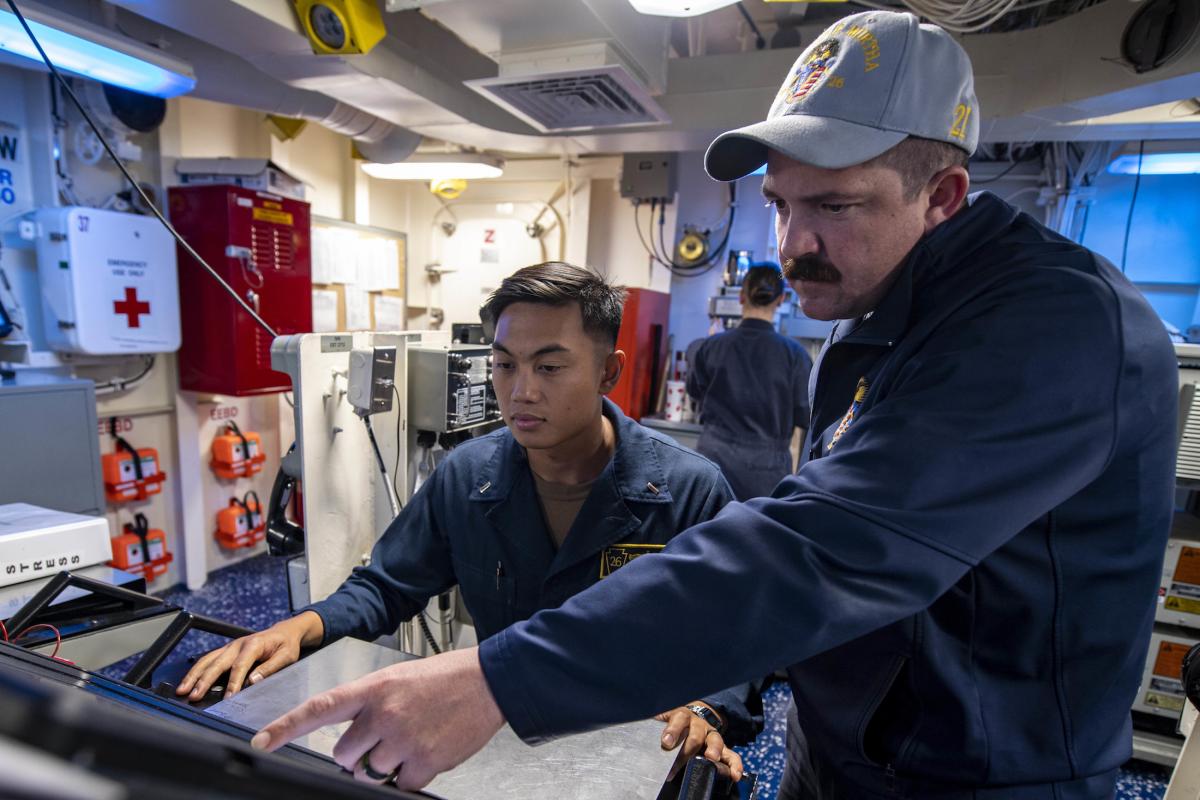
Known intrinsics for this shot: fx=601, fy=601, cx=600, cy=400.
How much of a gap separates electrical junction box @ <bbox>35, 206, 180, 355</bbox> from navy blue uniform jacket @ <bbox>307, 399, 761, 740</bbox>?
2.36 metres

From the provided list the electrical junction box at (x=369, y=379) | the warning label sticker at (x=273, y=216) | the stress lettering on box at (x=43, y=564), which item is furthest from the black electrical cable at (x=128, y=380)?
the stress lettering on box at (x=43, y=564)

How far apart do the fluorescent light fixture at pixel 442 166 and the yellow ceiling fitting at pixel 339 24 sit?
1281mm

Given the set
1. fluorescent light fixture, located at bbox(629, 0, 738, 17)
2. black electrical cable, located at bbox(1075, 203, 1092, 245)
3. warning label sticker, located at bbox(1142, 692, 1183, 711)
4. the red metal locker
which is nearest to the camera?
fluorescent light fixture, located at bbox(629, 0, 738, 17)

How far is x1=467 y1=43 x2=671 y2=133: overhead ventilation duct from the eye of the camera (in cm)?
231

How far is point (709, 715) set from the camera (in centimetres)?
104

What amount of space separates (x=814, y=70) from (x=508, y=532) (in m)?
1.06

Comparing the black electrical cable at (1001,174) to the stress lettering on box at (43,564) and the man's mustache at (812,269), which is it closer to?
the man's mustache at (812,269)

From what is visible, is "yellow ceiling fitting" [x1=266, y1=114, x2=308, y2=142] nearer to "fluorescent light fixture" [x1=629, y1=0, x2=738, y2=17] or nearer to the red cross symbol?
the red cross symbol

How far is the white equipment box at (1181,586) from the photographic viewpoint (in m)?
2.28

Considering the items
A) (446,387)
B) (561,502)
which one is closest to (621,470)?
(561,502)

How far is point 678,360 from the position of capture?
4.48 metres

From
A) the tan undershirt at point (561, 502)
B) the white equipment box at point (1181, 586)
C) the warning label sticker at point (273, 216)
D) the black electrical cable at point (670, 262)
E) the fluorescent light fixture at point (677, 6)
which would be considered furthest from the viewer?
the black electrical cable at point (670, 262)

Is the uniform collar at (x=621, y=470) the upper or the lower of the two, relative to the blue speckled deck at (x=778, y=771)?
upper

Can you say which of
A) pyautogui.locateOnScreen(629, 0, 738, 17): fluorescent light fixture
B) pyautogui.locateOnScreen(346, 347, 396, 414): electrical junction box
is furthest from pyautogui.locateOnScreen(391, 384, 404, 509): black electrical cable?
pyautogui.locateOnScreen(629, 0, 738, 17): fluorescent light fixture
